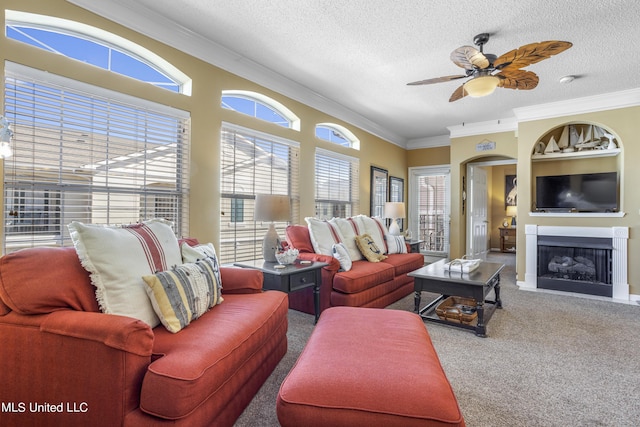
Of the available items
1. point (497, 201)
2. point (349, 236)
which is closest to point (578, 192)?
point (349, 236)

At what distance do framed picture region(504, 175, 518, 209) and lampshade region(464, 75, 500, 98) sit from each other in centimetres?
685

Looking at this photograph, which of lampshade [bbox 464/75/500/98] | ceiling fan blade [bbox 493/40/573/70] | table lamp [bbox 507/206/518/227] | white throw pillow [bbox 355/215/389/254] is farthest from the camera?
table lamp [bbox 507/206/518/227]

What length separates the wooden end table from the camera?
268 centimetres

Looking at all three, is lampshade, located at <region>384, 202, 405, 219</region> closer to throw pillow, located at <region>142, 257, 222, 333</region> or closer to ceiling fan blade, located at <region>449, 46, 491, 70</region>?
ceiling fan blade, located at <region>449, 46, 491, 70</region>

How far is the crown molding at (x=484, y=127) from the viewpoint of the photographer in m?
5.53

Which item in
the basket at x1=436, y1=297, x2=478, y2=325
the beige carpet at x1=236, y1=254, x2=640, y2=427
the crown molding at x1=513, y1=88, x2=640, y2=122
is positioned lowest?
the beige carpet at x1=236, y1=254, x2=640, y2=427

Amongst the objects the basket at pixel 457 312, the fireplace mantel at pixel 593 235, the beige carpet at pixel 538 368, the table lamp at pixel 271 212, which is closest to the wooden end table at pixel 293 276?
the table lamp at pixel 271 212

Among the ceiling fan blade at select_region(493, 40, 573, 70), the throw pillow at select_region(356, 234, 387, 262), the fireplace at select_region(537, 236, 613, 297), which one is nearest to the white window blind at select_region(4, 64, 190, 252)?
the throw pillow at select_region(356, 234, 387, 262)

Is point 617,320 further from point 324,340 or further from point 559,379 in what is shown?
point 324,340

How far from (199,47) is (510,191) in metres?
8.42

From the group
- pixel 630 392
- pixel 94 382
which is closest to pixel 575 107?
pixel 630 392

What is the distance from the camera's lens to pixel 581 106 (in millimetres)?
4461

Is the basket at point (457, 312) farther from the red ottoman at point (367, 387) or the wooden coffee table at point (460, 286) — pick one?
the red ottoman at point (367, 387)

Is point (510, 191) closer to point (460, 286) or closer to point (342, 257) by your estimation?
point (460, 286)
